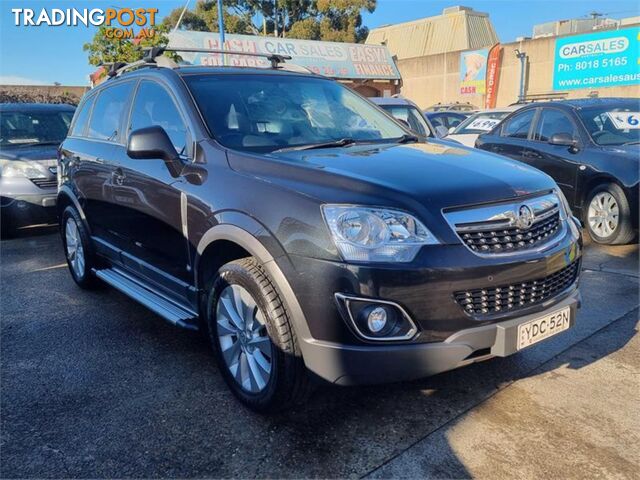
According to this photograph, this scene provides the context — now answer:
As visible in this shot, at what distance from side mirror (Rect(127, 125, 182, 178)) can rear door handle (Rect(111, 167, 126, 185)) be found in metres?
0.76

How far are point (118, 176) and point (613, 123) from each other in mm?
5620

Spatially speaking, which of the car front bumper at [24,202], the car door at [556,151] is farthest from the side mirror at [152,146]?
the car door at [556,151]

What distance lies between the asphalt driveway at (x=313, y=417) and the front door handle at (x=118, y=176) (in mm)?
1103

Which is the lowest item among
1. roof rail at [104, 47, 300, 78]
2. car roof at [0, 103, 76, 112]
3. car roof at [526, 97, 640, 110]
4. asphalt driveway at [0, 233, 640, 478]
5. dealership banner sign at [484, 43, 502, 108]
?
asphalt driveway at [0, 233, 640, 478]

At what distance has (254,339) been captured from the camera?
9.21 ft

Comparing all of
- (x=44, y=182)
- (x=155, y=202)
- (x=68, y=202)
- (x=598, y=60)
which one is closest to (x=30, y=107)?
(x=44, y=182)

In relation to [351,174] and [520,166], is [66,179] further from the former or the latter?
[520,166]

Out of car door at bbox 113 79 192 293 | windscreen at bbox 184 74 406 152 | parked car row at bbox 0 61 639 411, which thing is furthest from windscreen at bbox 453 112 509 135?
car door at bbox 113 79 192 293

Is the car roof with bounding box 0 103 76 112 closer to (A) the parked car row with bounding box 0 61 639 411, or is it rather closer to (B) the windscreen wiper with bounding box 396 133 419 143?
(A) the parked car row with bounding box 0 61 639 411

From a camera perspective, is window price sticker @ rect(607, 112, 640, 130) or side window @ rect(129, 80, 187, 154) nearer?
side window @ rect(129, 80, 187, 154)

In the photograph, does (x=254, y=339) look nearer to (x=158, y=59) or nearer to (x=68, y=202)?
(x=158, y=59)

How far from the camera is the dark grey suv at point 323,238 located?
2365 mm

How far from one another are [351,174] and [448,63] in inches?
1186

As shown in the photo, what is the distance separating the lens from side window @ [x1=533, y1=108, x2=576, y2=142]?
6.74 m
